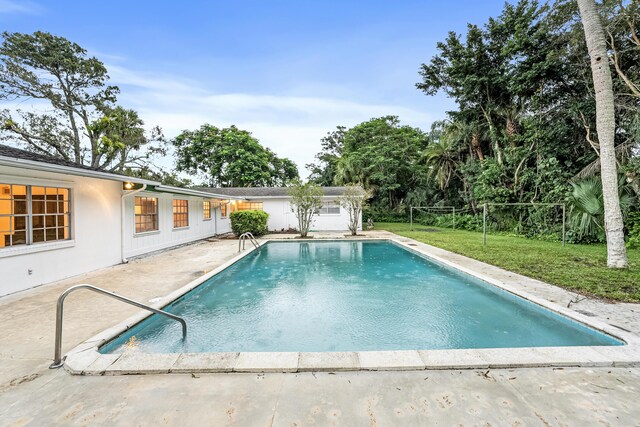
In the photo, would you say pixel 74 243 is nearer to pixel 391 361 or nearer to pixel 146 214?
pixel 146 214

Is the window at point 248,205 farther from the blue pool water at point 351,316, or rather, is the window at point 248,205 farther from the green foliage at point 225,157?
the green foliage at point 225,157

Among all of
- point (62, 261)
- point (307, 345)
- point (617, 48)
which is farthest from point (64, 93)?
point (617, 48)

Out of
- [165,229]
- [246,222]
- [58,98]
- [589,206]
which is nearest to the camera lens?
[589,206]

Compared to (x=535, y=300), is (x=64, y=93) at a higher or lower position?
higher

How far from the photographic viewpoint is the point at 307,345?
3.69 meters

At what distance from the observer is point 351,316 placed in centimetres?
462

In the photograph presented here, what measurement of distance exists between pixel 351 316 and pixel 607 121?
7.75 m

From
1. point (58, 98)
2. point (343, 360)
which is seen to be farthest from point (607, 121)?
point (58, 98)

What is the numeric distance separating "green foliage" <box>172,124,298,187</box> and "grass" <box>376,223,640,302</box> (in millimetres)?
22289

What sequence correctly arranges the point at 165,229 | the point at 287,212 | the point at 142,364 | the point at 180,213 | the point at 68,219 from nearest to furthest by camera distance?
1. the point at 142,364
2. the point at 68,219
3. the point at 165,229
4. the point at 180,213
5. the point at 287,212

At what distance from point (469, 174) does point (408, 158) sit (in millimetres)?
6672

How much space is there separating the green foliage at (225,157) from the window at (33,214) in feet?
73.9

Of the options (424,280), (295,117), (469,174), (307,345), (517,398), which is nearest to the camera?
(517,398)

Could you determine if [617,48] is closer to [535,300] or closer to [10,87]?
[535,300]
